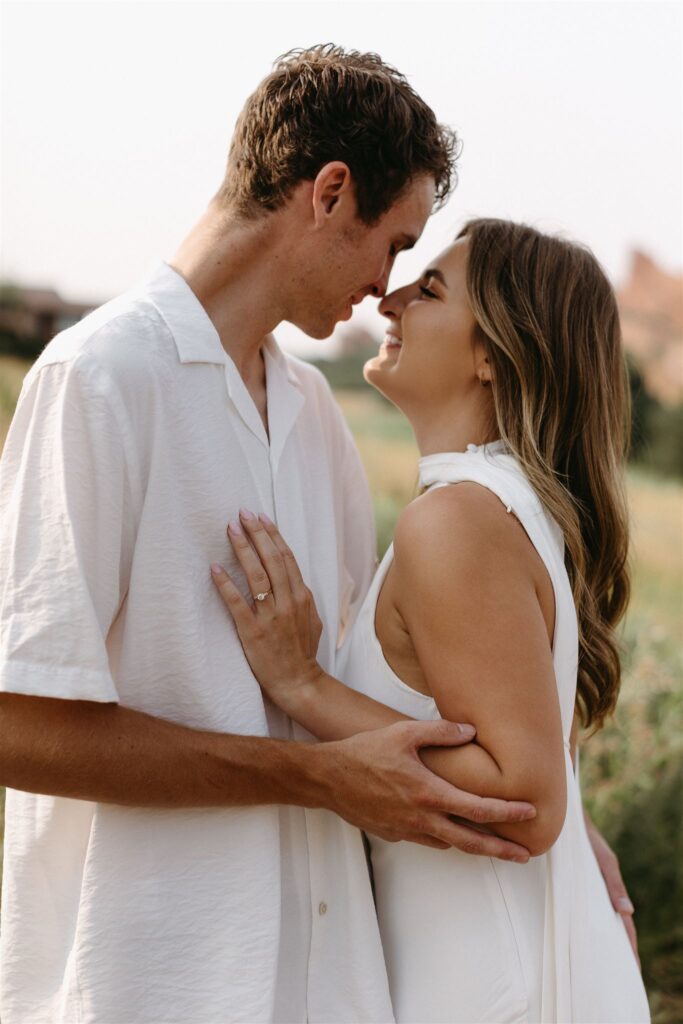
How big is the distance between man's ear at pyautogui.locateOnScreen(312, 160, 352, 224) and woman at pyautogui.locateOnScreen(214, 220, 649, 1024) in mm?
246

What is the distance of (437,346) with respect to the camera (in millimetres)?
2152

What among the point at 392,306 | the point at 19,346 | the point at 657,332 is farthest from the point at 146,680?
the point at 657,332

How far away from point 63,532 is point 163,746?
40 centimetres

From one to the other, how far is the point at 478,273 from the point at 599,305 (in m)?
0.26

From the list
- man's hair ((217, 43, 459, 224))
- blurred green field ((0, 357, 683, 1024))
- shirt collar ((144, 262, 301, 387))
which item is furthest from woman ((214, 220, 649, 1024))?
blurred green field ((0, 357, 683, 1024))

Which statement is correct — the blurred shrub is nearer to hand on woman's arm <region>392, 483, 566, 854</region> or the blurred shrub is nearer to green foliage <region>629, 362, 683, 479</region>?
hand on woman's arm <region>392, 483, 566, 854</region>

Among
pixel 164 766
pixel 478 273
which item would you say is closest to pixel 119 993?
pixel 164 766

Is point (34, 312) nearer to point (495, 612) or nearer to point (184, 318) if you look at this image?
point (184, 318)

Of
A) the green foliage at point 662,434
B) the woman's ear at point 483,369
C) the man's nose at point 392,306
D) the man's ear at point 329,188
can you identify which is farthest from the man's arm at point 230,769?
the green foliage at point 662,434

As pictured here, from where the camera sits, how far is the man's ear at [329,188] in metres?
2.12

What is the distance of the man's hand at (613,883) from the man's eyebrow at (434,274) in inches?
51.8

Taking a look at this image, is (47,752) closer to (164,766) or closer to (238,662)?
(164,766)

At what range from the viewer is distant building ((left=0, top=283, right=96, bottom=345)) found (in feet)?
12.3

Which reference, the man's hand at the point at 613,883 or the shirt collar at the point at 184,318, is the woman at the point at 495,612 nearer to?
the man's hand at the point at 613,883
